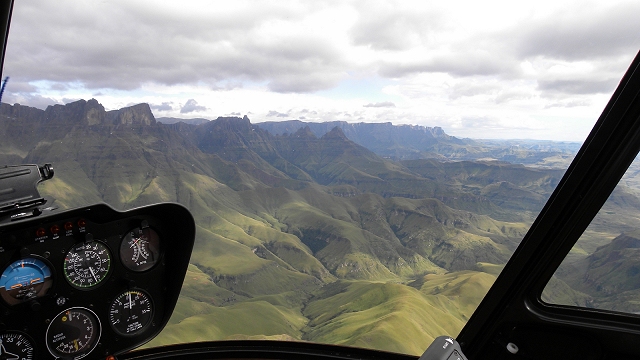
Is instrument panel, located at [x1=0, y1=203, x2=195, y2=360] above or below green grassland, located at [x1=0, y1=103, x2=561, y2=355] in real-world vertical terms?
above

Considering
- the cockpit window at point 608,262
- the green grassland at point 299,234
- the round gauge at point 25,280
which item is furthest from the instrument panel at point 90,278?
the green grassland at point 299,234

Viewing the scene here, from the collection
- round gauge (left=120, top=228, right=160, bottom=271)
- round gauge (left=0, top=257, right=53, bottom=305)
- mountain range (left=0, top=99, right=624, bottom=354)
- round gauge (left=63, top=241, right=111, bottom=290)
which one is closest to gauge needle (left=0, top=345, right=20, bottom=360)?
round gauge (left=0, top=257, right=53, bottom=305)

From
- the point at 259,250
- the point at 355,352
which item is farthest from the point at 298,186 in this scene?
the point at 355,352

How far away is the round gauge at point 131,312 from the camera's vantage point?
2.86 meters

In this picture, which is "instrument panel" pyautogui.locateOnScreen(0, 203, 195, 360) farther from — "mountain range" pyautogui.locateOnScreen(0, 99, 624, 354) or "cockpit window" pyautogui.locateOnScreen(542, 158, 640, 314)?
"mountain range" pyautogui.locateOnScreen(0, 99, 624, 354)

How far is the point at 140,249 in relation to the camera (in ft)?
9.54

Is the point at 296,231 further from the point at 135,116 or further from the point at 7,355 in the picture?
the point at 7,355

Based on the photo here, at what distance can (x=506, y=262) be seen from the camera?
102 inches

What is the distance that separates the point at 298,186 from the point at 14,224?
190m

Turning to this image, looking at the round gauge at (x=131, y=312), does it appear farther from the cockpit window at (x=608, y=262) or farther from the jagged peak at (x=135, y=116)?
the jagged peak at (x=135, y=116)

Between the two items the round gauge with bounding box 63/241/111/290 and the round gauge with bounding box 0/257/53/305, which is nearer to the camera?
the round gauge with bounding box 0/257/53/305

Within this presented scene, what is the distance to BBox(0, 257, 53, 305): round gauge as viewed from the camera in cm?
234

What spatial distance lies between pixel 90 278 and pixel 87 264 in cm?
12

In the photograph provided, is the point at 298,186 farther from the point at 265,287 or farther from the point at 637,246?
the point at 637,246
